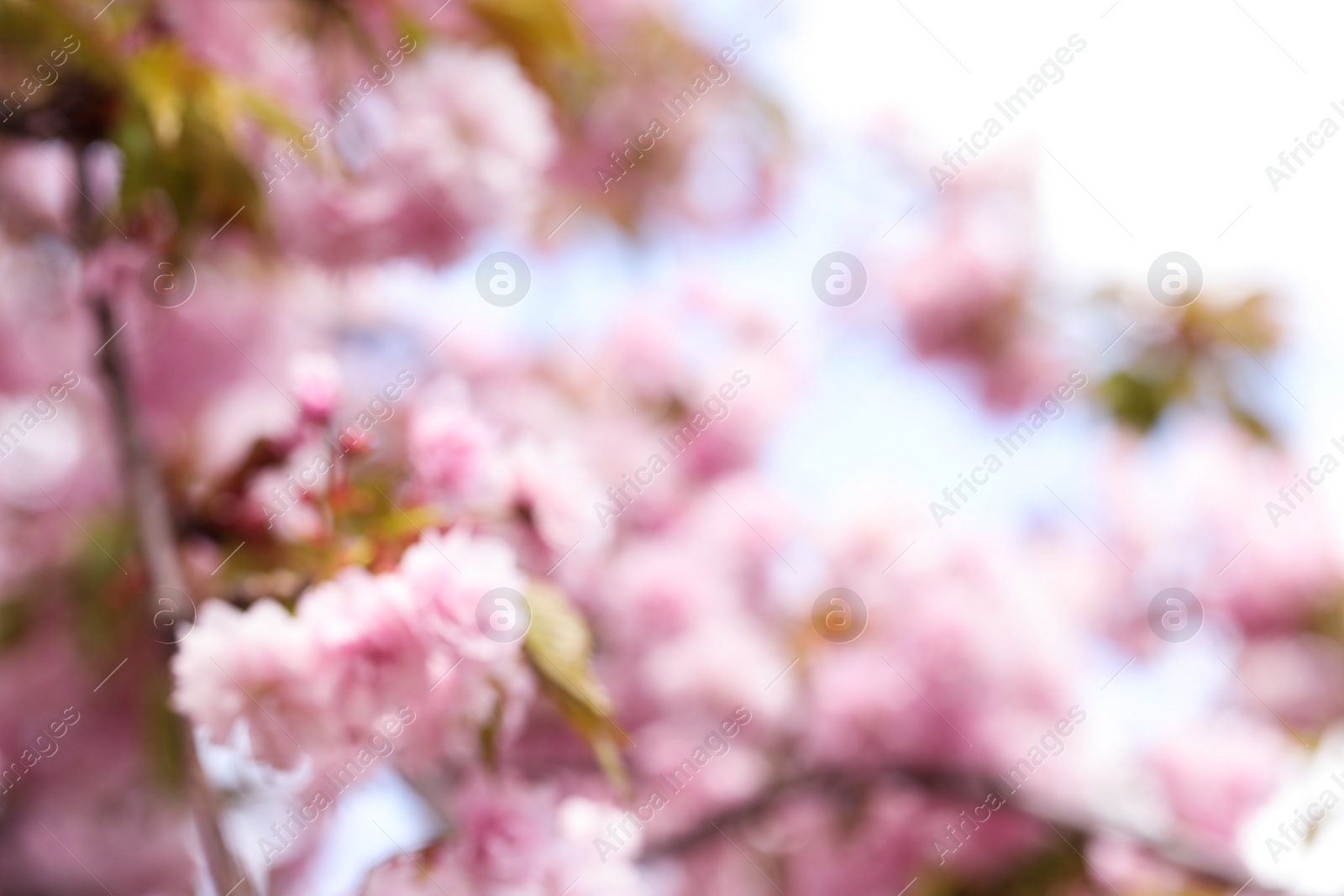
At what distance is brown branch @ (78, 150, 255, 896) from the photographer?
755mm

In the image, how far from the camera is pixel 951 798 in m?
1.72

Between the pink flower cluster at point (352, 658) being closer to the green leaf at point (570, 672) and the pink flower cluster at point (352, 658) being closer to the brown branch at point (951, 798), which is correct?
the green leaf at point (570, 672)

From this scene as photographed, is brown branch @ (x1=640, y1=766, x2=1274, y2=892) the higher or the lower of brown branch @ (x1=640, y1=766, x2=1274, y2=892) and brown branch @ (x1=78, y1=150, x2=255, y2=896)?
the lower

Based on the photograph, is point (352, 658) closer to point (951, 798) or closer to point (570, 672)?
point (570, 672)

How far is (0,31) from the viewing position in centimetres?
97

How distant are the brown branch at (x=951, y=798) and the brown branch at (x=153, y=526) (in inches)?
30.2

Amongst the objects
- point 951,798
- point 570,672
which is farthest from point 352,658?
point 951,798

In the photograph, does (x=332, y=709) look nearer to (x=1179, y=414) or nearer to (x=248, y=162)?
(x=248, y=162)

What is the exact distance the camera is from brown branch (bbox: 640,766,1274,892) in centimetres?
136

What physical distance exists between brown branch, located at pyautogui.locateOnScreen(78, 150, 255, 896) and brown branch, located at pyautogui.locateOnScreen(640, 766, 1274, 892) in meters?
0.77

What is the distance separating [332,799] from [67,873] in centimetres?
89

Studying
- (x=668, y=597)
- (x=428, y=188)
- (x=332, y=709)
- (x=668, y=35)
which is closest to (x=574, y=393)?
(x=668, y=597)

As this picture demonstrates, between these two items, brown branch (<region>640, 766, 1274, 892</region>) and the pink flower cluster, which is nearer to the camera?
the pink flower cluster

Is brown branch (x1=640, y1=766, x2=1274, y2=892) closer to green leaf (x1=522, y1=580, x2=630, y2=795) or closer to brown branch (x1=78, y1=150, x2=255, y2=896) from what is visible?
green leaf (x1=522, y1=580, x2=630, y2=795)
